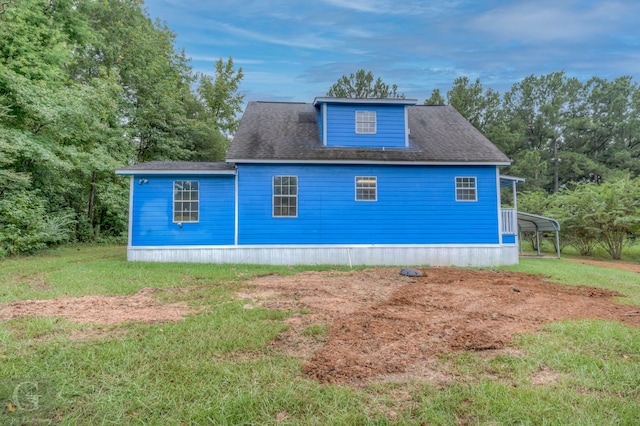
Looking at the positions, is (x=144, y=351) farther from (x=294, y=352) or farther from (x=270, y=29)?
(x=270, y=29)

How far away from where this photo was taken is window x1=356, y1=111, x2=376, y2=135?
11812 millimetres

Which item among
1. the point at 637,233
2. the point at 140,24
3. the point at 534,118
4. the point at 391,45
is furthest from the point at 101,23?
the point at 534,118

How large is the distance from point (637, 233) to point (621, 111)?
945 inches

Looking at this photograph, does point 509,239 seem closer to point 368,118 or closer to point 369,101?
point 368,118

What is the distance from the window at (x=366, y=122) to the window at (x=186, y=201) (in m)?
6.13

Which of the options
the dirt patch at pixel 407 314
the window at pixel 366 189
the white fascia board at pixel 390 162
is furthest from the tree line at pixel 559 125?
the dirt patch at pixel 407 314

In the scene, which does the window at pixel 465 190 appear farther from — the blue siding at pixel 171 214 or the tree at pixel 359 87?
the tree at pixel 359 87

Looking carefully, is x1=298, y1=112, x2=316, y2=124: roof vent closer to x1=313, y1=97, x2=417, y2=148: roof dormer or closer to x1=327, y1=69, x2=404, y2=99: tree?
x1=313, y1=97, x2=417, y2=148: roof dormer

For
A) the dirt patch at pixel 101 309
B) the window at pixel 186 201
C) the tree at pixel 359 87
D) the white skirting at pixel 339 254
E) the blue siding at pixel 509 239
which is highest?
the tree at pixel 359 87

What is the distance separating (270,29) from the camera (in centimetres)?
1602

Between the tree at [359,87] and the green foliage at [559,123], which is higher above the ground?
the tree at [359,87]

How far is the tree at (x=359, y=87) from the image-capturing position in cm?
2980

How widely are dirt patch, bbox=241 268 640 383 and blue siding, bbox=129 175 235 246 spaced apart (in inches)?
141

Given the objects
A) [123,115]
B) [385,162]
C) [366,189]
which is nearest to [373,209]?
[366,189]
